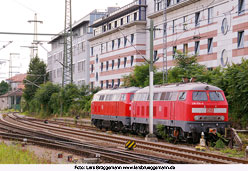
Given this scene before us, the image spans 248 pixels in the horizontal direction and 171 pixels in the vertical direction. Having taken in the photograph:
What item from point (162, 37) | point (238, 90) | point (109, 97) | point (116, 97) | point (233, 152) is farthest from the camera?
point (162, 37)

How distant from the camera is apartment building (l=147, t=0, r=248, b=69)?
39562mm

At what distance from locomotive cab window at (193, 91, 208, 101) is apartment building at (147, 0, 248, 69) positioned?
11.2m

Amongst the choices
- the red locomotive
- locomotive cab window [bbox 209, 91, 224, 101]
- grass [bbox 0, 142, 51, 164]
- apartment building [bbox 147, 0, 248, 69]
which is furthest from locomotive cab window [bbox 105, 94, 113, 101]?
grass [bbox 0, 142, 51, 164]

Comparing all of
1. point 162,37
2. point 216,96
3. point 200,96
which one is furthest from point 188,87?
point 162,37

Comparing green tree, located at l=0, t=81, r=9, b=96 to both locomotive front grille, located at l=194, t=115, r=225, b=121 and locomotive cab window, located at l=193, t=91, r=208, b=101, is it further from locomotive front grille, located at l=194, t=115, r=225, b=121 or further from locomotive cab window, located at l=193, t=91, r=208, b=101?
locomotive front grille, located at l=194, t=115, r=225, b=121

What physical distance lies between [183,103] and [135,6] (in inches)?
1475

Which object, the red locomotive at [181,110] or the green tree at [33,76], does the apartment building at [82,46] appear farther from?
the red locomotive at [181,110]

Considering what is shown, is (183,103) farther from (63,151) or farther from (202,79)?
(202,79)

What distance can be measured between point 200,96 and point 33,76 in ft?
248

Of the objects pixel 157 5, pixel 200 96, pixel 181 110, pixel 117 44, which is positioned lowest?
pixel 181 110

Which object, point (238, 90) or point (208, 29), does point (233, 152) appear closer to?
point (238, 90)

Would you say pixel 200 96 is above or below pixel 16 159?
above

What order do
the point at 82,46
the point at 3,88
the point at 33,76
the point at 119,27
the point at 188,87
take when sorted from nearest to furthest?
the point at 188,87
the point at 119,27
the point at 82,46
the point at 33,76
the point at 3,88

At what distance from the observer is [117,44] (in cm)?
6775
